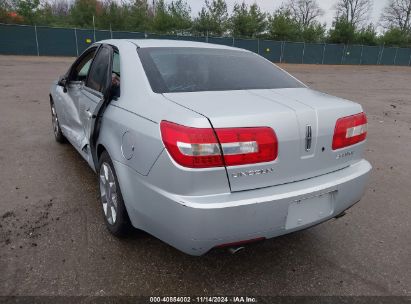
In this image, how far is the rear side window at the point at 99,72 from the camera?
2.94 m

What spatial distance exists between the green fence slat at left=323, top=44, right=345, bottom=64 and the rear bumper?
37.7 m

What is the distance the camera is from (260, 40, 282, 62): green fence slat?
33.6 metres

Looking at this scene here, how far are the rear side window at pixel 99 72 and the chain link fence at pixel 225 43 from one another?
27.8 meters

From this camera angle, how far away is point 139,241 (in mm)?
2635

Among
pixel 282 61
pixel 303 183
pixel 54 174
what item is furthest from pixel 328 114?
pixel 282 61

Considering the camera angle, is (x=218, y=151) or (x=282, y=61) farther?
(x=282, y=61)

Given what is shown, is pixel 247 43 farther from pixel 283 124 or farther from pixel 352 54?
pixel 283 124

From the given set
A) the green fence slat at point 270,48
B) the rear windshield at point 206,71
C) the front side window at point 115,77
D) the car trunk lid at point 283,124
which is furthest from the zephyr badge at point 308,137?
the green fence slat at point 270,48

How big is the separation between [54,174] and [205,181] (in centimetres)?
269

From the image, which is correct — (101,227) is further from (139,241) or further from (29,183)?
(29,183)

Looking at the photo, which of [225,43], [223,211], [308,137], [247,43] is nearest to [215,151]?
[223,211]

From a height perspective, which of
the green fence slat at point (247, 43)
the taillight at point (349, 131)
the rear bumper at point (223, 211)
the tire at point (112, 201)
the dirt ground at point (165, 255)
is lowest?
the dirt ground at point (165, 255)

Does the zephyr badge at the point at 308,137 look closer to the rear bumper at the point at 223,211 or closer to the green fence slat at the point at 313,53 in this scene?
the rear bumper at the point at 223,211

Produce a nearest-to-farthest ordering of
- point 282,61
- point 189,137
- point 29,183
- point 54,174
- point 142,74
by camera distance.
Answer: point 189,137 → point 142,74 → point 29,183 → point 54,174 → point 282,61
